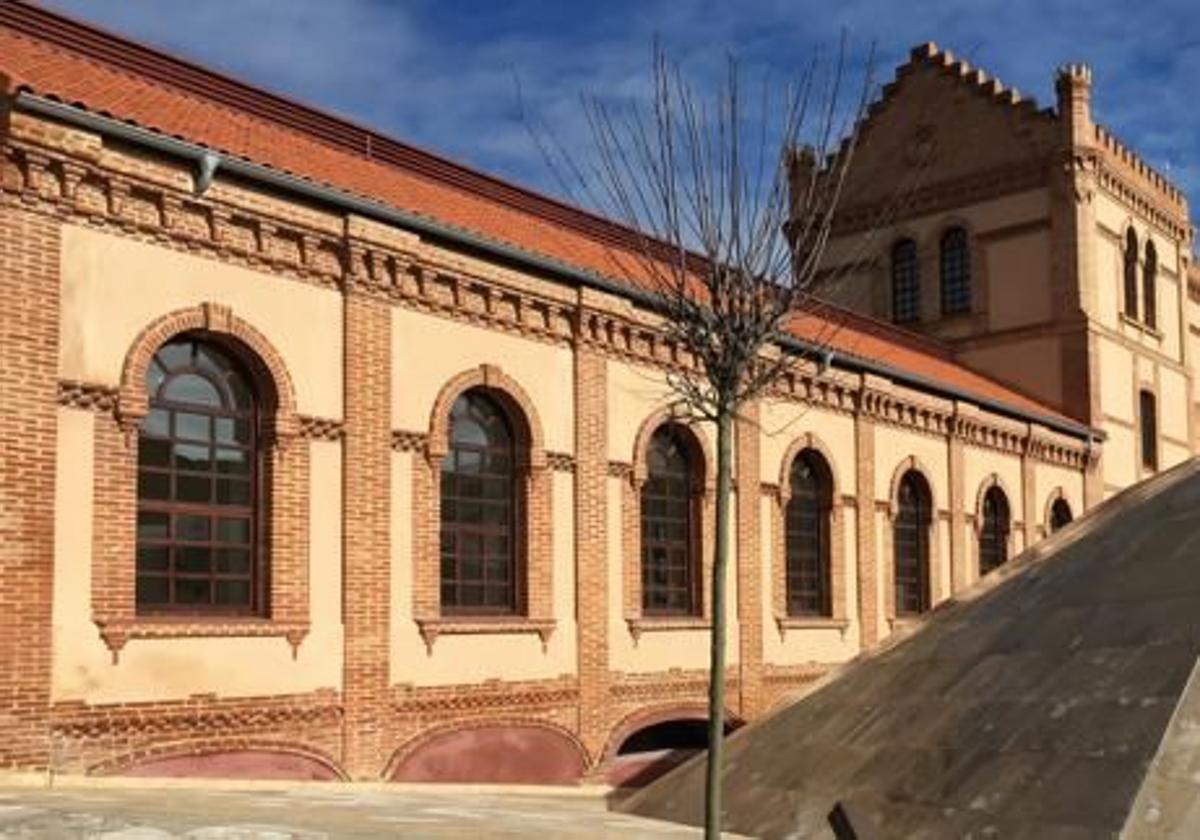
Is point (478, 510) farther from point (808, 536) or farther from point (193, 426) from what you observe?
point (808, 536)

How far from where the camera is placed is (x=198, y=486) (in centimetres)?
1388

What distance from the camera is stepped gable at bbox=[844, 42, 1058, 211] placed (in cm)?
3481

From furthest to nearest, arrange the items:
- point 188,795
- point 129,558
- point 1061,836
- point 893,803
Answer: point 129,558 < point 188,795 < point 893,803 < point 1061,836

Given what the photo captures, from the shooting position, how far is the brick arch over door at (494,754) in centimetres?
1545

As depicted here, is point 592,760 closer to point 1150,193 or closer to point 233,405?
point 233,405

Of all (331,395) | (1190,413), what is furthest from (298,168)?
(1190,413)

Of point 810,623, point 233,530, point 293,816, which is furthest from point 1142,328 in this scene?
point 293,816

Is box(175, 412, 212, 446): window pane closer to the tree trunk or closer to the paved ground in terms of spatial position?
the paved ground

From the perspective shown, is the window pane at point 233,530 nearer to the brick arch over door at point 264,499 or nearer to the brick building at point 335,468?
the brick building at point 335,468

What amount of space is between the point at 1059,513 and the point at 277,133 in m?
19.6

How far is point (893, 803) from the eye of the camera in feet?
34.1

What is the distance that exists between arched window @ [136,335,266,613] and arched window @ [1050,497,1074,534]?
20.7 meters

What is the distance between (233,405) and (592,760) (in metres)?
6.48

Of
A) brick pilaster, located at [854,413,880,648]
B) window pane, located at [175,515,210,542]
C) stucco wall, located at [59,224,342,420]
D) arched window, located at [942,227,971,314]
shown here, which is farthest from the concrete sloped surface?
arched window, located at [942,227,971,314]
